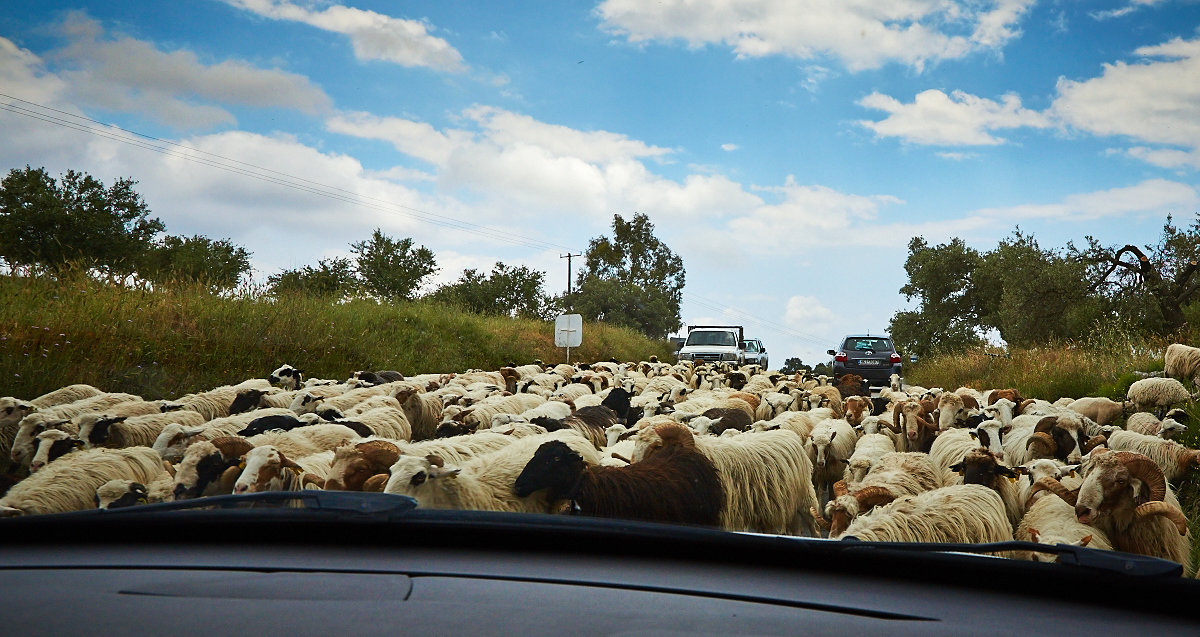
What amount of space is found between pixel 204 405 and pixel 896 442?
8.34 m

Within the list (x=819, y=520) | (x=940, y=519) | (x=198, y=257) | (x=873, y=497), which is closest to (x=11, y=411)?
(x=819, y=520)

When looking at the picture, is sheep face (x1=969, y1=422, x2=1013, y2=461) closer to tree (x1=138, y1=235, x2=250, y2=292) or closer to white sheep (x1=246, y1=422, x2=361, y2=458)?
white sheep (x1=246, y1=422, x2=361, y2=458)

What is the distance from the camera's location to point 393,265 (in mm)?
41969

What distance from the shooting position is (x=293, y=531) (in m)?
1.85

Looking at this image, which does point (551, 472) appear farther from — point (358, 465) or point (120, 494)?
point (120, 494)

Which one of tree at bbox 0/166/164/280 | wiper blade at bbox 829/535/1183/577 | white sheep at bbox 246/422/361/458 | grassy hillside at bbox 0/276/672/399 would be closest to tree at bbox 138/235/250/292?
tree at bbox 0/166/164/280

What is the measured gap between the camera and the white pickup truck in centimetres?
2570

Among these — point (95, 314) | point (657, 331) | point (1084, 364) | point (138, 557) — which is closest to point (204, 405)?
point (95, 314)

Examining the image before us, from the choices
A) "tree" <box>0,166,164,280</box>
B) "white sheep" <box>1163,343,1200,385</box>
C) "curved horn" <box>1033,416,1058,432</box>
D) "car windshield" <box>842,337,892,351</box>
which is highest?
"tree" <box>0,166,164,280</box>

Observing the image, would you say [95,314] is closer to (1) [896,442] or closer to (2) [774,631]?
(1) [896,442]

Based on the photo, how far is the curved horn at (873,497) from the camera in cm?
489

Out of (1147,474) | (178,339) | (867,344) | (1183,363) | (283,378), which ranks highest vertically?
(867,344)

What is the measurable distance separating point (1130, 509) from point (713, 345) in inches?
878

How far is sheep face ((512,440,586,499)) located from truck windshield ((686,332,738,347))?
22916mm
